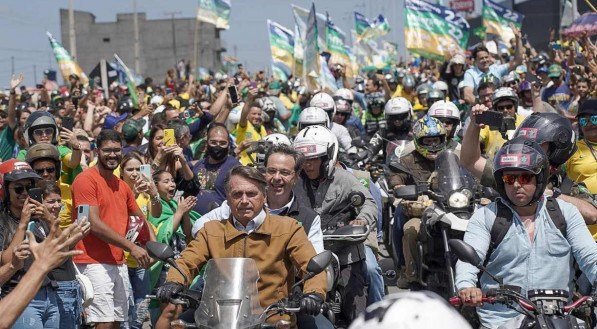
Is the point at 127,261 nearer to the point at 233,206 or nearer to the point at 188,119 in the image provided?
the point at 233,206

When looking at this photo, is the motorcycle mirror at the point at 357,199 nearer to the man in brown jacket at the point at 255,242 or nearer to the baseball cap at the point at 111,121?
the man in brown jacket at the point at 255,242

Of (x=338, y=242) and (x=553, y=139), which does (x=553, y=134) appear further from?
(x=338, y=242)

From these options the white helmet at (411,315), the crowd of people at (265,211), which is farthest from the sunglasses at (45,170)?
the white helmet at (411,315)

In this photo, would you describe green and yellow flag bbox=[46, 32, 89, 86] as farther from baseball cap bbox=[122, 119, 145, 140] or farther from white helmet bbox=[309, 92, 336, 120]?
baseball cap bbox=[122, 119, 145, 140]

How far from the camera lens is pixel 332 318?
733 centimetres

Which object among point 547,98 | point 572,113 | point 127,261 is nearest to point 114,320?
point 127,261

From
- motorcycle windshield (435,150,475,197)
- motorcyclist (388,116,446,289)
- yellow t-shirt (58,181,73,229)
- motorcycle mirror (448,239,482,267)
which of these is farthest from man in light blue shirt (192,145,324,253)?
motorcyclist (388,116,446,289)

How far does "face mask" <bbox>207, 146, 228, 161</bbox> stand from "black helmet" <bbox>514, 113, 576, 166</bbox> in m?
3.69

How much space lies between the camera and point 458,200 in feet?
31.0

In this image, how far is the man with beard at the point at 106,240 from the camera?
927 centimetres

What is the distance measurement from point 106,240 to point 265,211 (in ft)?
8.10

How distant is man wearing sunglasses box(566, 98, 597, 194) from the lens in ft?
30.6

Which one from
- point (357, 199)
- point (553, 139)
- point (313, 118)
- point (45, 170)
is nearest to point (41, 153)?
point (45, 170)

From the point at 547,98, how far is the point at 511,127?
30.7 feet
